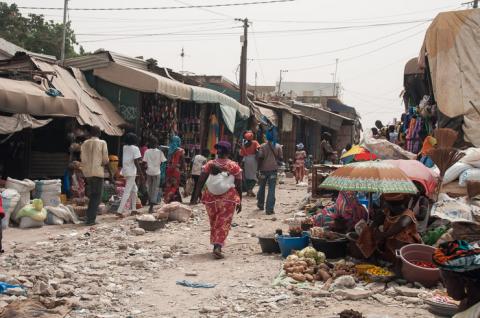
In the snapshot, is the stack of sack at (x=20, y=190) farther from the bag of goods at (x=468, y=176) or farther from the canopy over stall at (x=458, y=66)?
the canopy over stall at (x=458, y=66)

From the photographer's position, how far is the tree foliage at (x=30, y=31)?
33.4 m

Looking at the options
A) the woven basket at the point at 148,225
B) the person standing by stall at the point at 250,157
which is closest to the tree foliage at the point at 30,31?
the person standing by stall at the point at 250,157

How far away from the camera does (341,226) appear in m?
7.64

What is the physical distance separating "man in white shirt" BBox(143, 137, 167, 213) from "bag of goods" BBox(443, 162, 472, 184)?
219 inches

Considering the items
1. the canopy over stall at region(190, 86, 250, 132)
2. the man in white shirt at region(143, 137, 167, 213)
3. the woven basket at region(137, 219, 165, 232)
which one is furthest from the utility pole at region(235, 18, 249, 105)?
the woven basket at region(137, 219, 165, 232)

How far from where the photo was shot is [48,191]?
9.66 meters

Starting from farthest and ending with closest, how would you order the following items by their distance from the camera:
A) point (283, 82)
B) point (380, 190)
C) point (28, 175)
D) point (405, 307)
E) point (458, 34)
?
point (283, 82) → point (28, 175) → point (458, 34) → point (380, 190) → point (405, 307)

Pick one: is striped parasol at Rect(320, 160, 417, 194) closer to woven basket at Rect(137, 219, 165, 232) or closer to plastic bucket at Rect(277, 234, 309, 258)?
plastic bucket at Rect(277, 234, 309, 258)

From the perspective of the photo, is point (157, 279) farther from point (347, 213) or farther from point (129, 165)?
point (129, 165)

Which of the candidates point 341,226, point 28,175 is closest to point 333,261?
point 341,226

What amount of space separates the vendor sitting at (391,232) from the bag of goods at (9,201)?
560cm

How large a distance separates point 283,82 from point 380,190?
6040 centimetres

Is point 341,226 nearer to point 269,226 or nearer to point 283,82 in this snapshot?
point 269,226

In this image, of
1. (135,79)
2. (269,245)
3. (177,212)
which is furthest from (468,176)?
(135,79)
